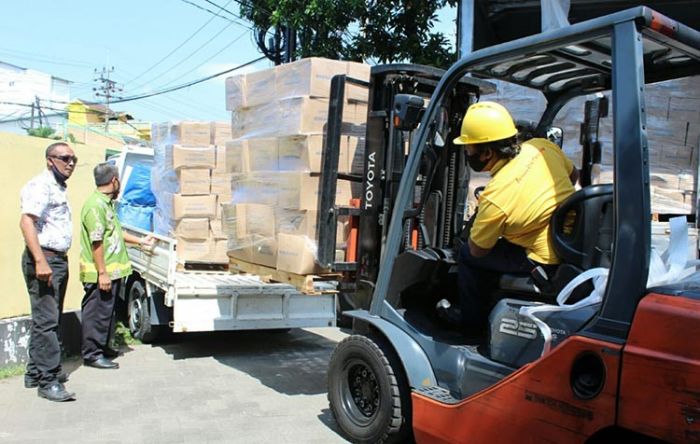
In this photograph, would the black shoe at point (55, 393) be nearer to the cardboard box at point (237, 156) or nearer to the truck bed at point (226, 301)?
the truck bed at point (226, 301)

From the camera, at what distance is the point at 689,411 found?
225 centimetres

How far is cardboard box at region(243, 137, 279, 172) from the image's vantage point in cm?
523

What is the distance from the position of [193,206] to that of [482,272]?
4901 millimetres

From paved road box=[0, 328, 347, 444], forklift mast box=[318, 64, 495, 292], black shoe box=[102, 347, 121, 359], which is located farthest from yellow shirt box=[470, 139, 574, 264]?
black shoe box=[102, 347, 121, 359]

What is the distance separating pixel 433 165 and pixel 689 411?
6.98 feet

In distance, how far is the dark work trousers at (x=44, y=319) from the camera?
4.94 meters

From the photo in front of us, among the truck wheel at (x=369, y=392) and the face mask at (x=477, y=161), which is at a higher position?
the face mask at (x=477, y=161)

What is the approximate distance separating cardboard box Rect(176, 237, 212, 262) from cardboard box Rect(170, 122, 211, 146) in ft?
3.82

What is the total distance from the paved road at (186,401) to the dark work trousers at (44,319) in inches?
10.0

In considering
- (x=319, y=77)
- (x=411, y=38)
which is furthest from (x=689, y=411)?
(x=411, y=38)

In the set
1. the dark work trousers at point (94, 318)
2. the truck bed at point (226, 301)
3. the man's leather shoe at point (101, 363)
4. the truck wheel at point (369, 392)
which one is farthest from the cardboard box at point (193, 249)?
the truck wheel at point (369, 392)

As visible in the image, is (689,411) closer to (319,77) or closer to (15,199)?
(319,77)

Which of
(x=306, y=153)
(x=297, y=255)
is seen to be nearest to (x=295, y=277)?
(x=297, y=255)

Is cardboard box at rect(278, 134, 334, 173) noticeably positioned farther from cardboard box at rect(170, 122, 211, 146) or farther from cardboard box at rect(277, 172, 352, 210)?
cardboard box at rect(170, 122, 211, 146)
